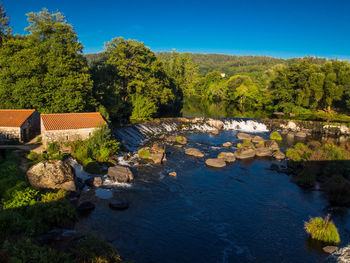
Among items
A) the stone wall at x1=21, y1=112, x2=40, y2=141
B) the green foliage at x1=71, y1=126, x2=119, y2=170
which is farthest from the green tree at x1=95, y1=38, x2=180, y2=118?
the green foliage at x1=71, y1=126, x2=119, y2=170

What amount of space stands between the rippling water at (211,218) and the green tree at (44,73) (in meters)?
15.3

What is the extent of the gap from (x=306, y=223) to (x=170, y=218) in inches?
370

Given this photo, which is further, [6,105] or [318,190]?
[6,105]

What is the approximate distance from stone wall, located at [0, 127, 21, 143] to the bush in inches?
1121

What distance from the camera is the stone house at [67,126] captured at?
27.6 metres

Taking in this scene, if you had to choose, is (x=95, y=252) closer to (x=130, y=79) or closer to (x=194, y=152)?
(x=194, y=152)

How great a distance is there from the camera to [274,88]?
3337 inches

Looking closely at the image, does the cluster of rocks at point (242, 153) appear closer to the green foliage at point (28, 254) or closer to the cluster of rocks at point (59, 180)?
the cluster of rocks at point (59, 180)

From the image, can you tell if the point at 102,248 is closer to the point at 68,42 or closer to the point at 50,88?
the point at 50,88

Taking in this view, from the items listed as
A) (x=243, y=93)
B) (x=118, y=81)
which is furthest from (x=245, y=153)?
(x=243, y=93)

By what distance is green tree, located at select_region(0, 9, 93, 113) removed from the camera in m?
33.7

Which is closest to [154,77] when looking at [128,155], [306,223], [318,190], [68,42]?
[68,42]

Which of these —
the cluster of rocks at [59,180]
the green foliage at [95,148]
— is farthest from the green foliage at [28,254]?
the green foliage at [95,148]

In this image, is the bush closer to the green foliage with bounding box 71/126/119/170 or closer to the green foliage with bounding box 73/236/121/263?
the green foliage with bounding box 73/236/121/263
